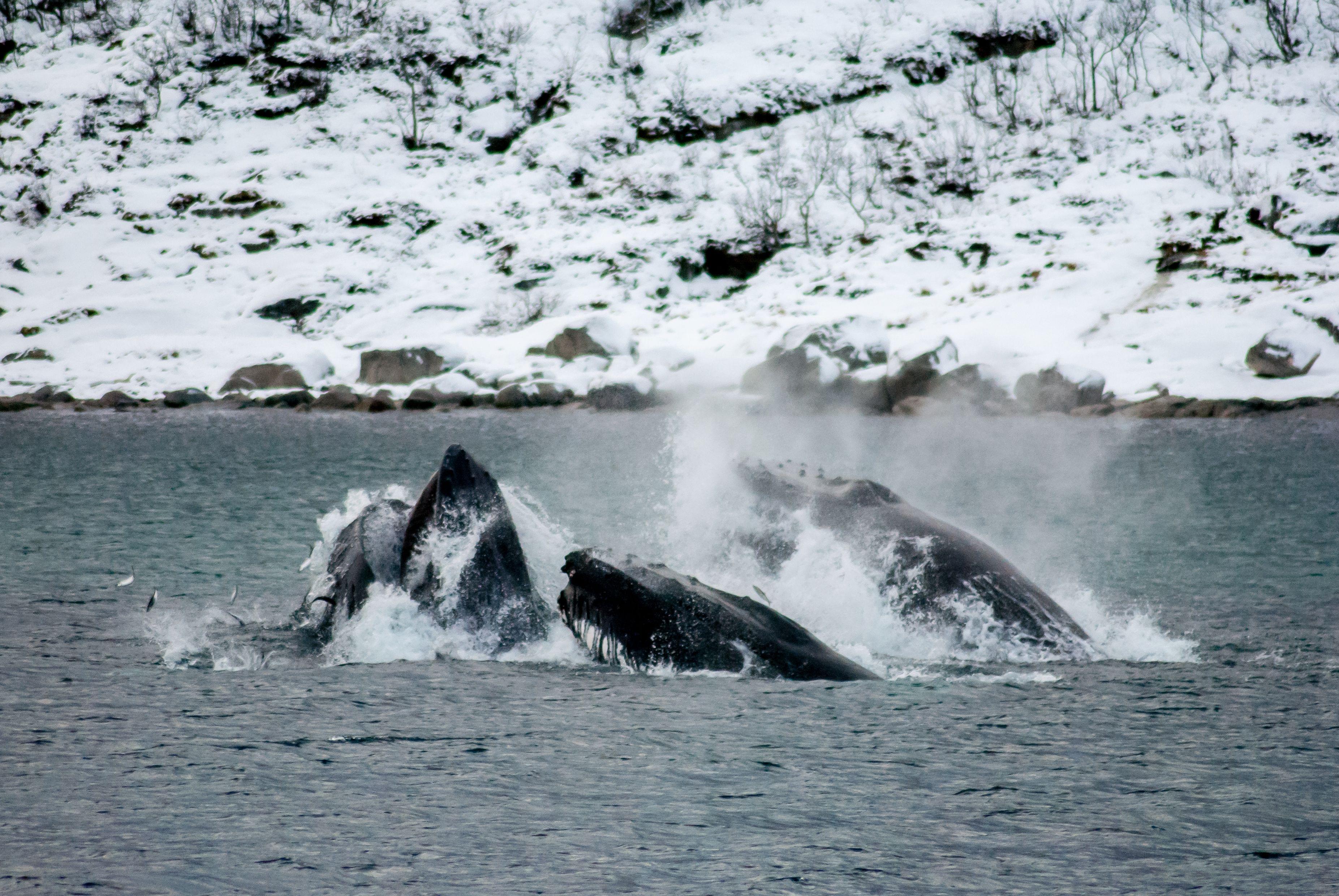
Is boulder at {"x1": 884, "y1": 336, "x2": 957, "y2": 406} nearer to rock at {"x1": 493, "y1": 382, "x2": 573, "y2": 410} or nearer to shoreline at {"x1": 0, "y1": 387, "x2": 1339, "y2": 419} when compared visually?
shoreline at {"x1": 0, "y1": 387, "x2": 1339, "y2": 419}

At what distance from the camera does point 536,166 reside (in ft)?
288

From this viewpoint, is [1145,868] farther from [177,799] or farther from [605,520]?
[605,520]

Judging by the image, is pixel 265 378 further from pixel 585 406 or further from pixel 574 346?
pixel 585 406

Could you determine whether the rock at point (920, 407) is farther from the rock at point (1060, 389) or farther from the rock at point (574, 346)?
the rock at point (574, 346)

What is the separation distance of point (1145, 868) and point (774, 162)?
77.7 meters

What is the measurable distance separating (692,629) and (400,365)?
53229 millimetres

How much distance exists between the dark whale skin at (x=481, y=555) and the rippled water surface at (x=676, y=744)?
0.37 meters

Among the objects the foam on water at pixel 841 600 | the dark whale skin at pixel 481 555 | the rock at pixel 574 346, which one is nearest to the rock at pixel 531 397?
the rock at pixel 574 346

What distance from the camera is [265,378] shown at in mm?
60656

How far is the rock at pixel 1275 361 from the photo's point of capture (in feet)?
147

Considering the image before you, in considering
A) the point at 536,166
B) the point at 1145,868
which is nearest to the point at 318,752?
the point at 1145,868

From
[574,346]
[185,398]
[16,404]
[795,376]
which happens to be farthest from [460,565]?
[16,404]

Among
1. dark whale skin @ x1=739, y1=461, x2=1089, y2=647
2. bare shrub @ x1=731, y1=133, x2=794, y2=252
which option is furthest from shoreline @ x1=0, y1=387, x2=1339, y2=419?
dark whale skin @ x1=739, y1=461, x2=1089, y2=647

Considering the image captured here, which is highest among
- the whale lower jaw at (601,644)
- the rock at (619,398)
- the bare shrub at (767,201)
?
the bare shrub at (767,201)
